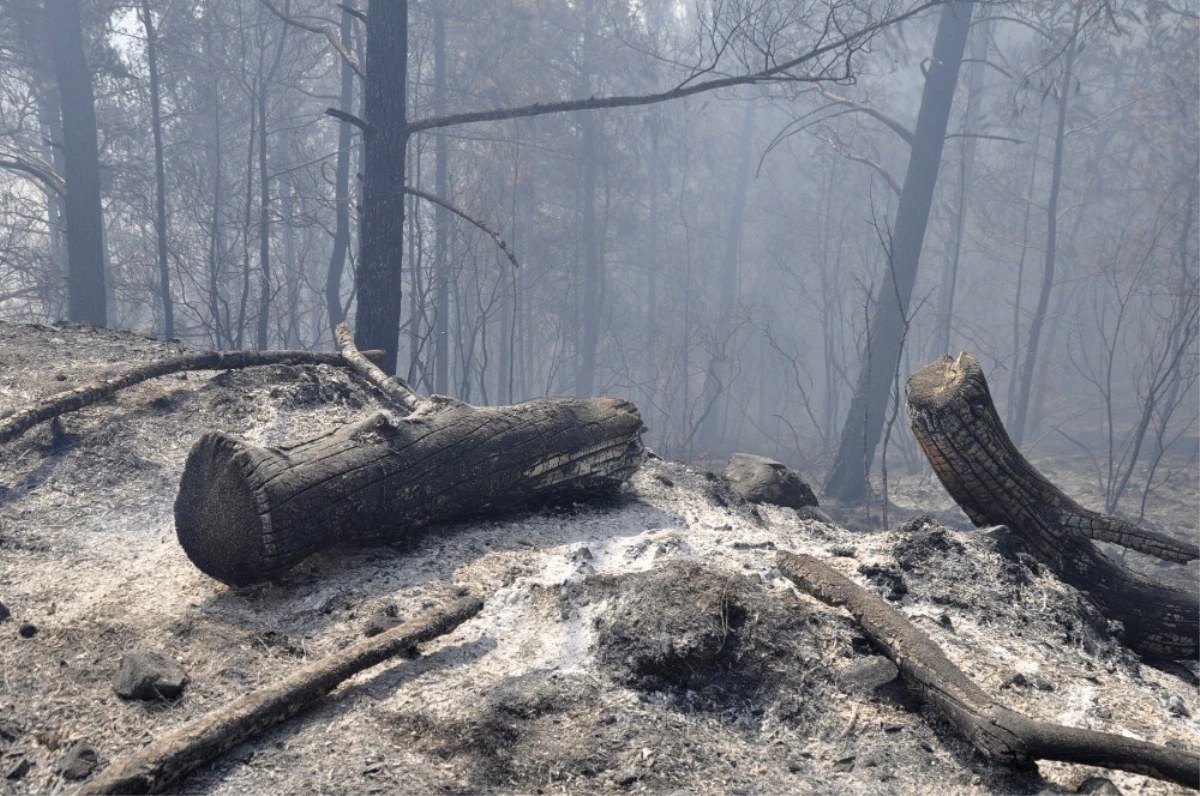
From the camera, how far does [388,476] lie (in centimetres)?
416

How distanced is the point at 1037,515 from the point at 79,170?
638 inches

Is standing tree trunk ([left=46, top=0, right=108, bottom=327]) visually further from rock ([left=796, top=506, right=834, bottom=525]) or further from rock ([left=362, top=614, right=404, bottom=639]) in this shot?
rock ([left=362, top=614, right=404, bottom=639])

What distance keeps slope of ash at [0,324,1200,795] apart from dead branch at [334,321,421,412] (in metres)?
1.89

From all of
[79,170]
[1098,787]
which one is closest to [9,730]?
[1098,787]

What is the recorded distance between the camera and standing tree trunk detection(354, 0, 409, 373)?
7977 millimetres

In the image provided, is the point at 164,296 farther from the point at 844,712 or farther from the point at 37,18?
the point at 844,712

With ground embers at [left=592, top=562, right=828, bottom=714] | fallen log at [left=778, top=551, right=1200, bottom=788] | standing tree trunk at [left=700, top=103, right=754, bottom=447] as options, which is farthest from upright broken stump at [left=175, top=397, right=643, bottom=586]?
standing tree trunk at [left=700, top=103, right=754, bottom=447]

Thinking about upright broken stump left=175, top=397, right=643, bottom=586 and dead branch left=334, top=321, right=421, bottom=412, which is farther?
dead branch left=334, top=321, right=421, bottom=412

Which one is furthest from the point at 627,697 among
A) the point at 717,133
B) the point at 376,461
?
the point at 717,133

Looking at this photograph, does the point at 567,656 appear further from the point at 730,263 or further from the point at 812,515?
the point at 730,263

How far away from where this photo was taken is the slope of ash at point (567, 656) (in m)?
2.60

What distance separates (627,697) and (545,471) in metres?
2.06

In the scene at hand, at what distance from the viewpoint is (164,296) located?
1338cm

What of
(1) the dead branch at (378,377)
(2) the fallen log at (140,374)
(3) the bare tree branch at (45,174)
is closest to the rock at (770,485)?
(1) the dead branch at (378,377)
